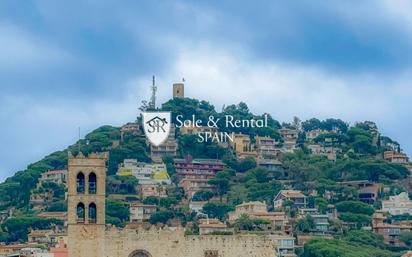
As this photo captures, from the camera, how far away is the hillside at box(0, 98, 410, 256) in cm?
13475

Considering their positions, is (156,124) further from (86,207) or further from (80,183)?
(86,207)

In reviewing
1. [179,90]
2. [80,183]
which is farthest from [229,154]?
[80,183]

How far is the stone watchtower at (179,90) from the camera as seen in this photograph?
17650cm

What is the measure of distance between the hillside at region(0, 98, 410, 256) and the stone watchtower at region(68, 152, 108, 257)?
179 feet

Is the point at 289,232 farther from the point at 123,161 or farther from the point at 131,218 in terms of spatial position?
the point at 123,161

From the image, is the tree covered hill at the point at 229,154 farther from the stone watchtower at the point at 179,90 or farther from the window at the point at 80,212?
the window at the point at 80,212

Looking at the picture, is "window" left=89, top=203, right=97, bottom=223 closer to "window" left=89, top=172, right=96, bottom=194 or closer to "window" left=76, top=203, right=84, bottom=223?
"window" left=76, top=203, right=84, bottom=223

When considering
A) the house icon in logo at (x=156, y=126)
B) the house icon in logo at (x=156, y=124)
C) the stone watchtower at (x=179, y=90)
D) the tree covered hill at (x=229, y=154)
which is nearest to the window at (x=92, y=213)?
the tree covered hill at (x=229, y=154)

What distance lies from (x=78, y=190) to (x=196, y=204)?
70937 mm

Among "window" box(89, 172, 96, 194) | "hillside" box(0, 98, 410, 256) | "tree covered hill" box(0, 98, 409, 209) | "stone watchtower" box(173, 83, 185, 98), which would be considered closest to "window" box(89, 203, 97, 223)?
"window" box(89, 172, 96, 194)

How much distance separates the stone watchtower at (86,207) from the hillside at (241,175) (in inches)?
2148

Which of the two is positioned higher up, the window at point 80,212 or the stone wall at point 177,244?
the window at point 80,212

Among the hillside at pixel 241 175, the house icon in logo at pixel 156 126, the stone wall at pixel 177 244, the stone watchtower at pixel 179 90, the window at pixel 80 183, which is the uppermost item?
the stone watchtower at pixel 179 90

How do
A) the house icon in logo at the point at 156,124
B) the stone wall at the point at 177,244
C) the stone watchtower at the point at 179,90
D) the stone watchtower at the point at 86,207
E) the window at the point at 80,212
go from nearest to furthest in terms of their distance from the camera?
the stone watchtower at the point at 86,207 → the stone wall at the point at 177,244 → the window at the point at 80,212 → the house icon in logo at the point at 156,124 → the stone watchtower at the point at 179,90
